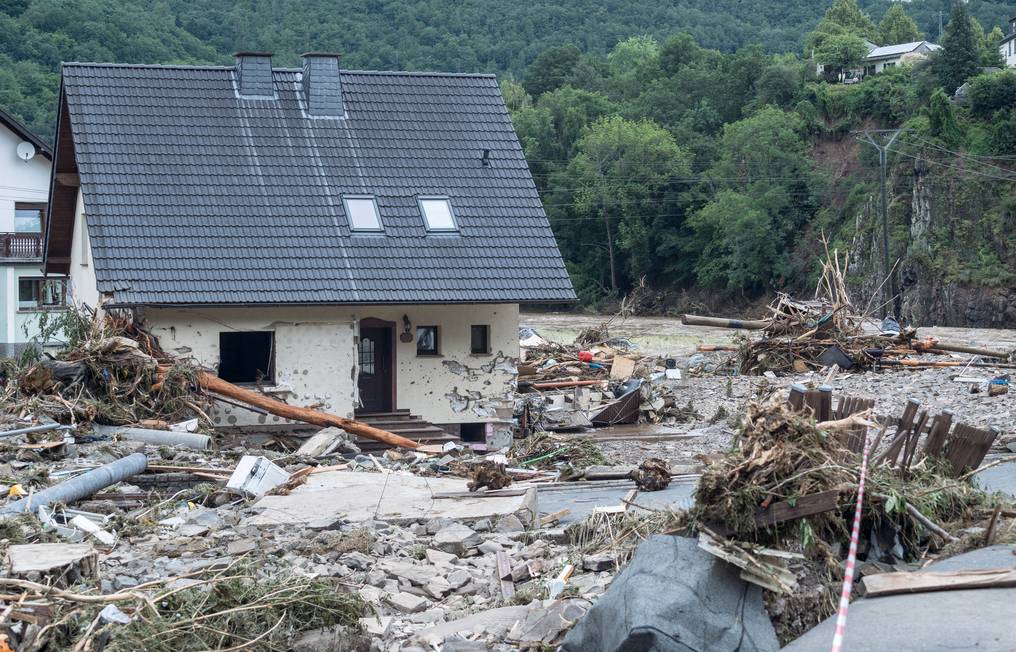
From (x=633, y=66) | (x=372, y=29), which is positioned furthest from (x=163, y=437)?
(x=372, y=29)

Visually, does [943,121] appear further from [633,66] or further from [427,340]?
[633,66]

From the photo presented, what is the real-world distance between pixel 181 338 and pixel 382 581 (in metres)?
12.9

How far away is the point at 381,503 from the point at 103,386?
7816 mm

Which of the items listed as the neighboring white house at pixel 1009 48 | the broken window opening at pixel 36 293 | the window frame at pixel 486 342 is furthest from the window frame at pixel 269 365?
the neighboring white house at pixel 1009 48

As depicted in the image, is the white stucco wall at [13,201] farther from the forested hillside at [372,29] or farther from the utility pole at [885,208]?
the utility pole at [885,208]

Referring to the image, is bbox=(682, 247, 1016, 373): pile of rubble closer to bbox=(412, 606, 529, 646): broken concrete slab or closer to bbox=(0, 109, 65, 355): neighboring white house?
bbox=(412, 606, 529, 646): broken concrete slab

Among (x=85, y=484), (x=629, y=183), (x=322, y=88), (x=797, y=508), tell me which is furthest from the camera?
(x=629, y=183)

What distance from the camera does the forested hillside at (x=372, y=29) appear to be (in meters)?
77.6

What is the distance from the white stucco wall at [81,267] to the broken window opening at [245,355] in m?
3.56

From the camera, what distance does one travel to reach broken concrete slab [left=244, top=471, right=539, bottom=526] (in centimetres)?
1269

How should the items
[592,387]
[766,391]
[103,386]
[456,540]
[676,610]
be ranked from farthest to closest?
[592,387]
[766,391]
[103,386]
[456,540]
[676,610]

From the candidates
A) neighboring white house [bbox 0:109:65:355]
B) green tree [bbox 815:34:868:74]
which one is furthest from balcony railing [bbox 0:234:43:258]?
green tree [bbox 815:34:868:74]

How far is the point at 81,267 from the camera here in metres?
27.1

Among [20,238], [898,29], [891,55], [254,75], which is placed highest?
[898,29]
